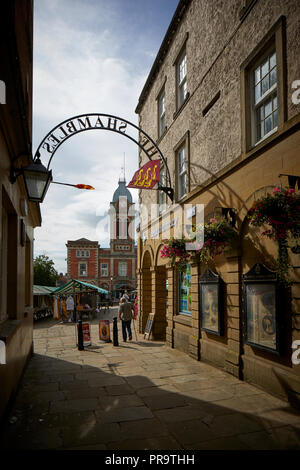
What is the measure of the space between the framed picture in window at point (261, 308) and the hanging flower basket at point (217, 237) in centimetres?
83

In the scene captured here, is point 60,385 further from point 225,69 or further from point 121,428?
point 225,69

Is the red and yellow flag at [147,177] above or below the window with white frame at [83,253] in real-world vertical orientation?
above

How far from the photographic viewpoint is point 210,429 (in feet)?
15.6

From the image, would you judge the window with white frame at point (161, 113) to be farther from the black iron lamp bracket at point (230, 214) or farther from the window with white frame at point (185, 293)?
the black iron lamp bracket at point (230, 214)

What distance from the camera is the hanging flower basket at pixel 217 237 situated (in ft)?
23.5

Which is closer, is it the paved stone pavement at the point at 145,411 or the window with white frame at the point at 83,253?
the paved stone pavement at the point at 145,411

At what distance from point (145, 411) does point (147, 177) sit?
7.18m

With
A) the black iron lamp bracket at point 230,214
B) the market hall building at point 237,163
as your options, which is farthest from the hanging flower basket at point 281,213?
the black iron lamp bracket at point 230,214

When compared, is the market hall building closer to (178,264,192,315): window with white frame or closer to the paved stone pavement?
(178,264,192,315): window with white frame

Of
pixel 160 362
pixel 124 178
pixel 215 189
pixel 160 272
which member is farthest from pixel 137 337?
pixel 124 178

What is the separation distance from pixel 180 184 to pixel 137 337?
22.3 feet

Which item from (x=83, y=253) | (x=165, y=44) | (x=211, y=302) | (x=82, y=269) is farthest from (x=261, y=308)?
(x=83, y=253)

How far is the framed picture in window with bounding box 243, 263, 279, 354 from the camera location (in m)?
6.02

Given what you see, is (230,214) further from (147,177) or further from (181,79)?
(181,79)
